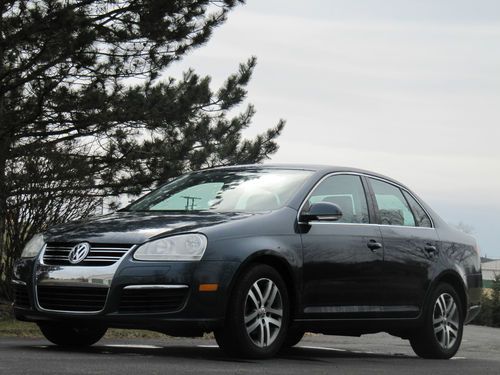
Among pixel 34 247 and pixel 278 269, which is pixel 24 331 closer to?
pixel 34 247

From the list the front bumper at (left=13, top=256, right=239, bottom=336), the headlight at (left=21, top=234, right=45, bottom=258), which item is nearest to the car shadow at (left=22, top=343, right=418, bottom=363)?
the front bumper at (left=13, top=256, right=239, bottom=336)

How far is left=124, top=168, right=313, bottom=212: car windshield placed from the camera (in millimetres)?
9242

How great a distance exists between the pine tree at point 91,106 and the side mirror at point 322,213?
15.5 ft

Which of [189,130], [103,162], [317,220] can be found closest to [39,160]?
[317,220]

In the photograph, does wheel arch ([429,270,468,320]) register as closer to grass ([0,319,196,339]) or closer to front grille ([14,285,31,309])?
grass ([0,319,196,339])

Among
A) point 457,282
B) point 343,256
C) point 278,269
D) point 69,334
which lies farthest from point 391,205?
point 69,334

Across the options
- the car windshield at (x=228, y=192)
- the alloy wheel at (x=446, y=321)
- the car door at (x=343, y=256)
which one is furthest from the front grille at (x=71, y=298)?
the alloy wheel at (x=446, y=321)

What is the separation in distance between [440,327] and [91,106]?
30.9ft

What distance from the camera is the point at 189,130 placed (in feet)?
75.9

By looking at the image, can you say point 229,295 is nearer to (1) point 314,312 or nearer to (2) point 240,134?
(1) point 314,312

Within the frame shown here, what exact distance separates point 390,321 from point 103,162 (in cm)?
1084

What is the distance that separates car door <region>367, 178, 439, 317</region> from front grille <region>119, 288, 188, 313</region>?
Answer: 234 cm

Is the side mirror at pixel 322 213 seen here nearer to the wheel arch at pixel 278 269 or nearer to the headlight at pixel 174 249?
the wheel arch at pixel 278 269

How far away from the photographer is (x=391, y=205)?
10461 millimetres
